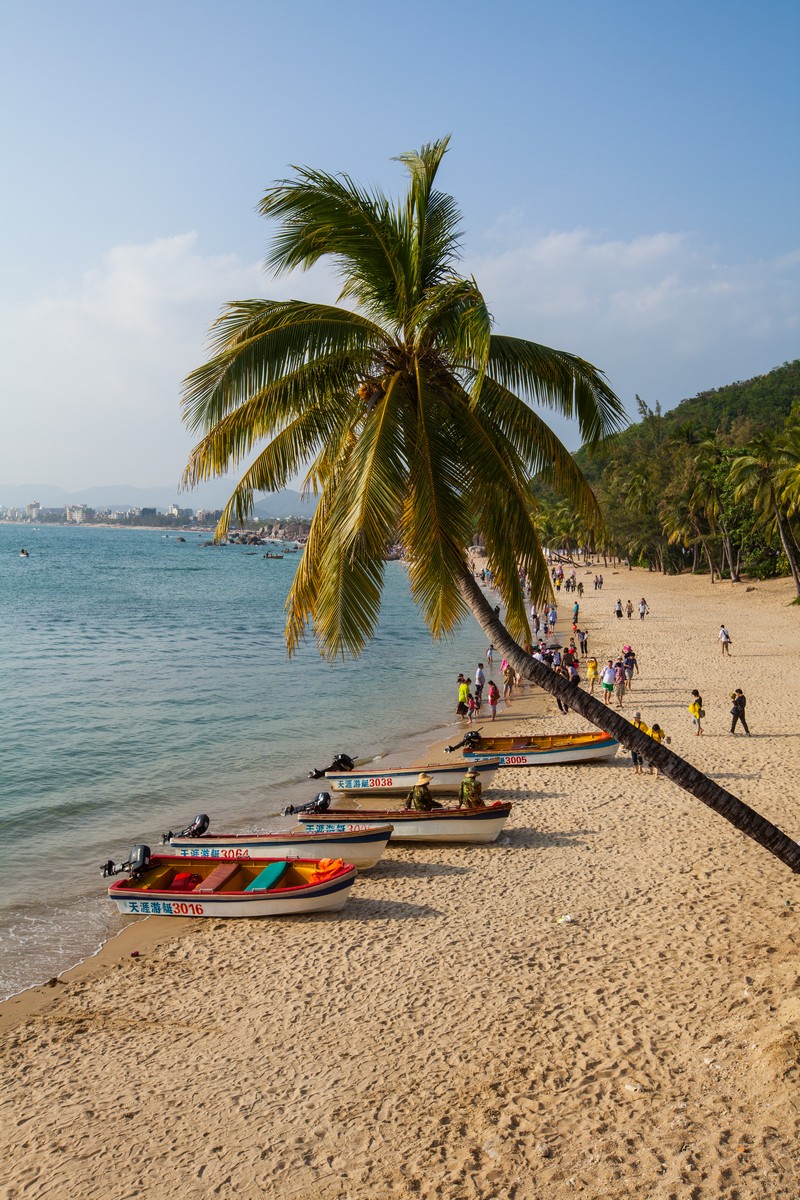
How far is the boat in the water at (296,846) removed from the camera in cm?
1260

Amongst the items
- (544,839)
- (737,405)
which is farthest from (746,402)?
(544,839)

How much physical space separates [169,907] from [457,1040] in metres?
5.40

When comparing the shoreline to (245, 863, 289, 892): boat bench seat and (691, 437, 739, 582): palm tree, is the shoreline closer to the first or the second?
(245, 863, 289, 892): boat bench seat

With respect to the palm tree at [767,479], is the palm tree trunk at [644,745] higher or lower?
lower

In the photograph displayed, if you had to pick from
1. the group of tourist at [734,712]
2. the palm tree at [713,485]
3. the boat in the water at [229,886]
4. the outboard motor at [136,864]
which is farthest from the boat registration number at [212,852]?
the palm tree at [713,485]

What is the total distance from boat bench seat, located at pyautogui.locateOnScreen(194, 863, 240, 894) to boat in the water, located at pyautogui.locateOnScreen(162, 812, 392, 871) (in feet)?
0.63

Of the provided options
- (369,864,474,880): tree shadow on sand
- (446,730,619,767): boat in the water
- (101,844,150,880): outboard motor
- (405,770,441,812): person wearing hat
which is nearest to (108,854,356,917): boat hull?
(101,844,150,880): outboard motor

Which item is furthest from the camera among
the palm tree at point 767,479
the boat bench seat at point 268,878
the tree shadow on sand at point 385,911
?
the palm tree at point 767,479

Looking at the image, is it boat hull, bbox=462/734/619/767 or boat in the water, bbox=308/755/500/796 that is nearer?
boat in the water, bbox=308/755/500/796

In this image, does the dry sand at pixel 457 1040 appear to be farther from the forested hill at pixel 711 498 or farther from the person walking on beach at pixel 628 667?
the forested hill at pixel 711 498

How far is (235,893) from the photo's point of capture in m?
11.5

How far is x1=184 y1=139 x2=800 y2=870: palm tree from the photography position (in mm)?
6711

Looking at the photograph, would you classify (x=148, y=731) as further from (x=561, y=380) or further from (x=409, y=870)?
(x=561, y=380)

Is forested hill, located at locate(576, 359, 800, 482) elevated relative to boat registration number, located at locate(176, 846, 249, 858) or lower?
elevated
